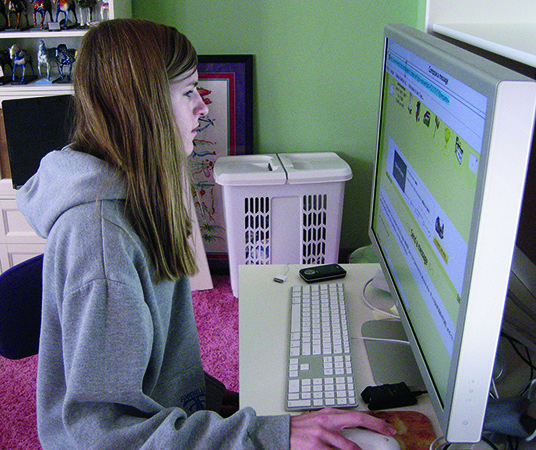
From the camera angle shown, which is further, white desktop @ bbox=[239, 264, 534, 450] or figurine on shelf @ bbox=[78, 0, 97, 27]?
figurine on shelf @ bbox=[78, 0, 97, 27]

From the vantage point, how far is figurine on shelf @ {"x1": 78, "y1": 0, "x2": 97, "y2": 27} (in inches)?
91.1

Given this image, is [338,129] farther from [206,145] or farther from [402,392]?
[402,392]

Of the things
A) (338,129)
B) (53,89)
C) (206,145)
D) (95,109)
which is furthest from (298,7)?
(95,109)

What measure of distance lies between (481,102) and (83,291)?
53 centimetres

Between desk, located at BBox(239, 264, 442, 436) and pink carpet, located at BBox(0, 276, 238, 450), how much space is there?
2.69 ft

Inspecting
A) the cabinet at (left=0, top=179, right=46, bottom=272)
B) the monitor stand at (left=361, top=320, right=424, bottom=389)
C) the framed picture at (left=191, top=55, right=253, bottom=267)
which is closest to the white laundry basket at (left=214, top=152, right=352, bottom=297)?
the framed picture at (left=191, top=55, right=253, bottom=267)

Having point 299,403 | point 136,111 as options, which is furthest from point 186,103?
point 299,403

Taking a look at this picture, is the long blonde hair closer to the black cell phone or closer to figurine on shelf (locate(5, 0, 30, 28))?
the black cell phone

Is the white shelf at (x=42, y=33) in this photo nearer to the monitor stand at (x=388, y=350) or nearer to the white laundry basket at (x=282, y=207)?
the white laundry basket at (x=282, y=207)

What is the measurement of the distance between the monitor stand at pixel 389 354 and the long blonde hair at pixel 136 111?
0.39 metres

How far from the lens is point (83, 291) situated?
0.76 meters

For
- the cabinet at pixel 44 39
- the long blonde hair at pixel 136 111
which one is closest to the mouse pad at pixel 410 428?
the long blonde hair at pixel 136 111

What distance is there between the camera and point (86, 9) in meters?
2.43

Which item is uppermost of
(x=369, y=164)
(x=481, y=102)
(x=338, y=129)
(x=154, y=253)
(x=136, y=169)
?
(x=481, y=102)
